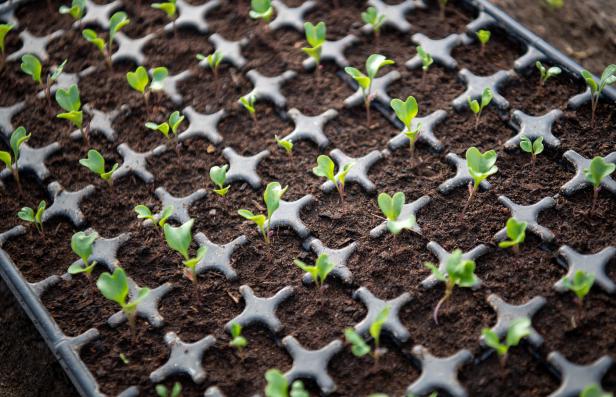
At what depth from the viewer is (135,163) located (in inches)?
64.6

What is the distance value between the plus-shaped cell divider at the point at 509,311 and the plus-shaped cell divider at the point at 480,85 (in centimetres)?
50

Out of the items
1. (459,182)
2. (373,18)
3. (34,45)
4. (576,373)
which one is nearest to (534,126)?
(459,182)

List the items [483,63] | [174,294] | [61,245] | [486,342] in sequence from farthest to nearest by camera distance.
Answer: [483,63] → [61,245] → [174,294] → [486,342]

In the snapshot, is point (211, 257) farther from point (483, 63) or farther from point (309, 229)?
point (483, 63)

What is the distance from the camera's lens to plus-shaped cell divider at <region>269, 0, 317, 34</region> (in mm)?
1904

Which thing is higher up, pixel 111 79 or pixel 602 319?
pixel 111 79

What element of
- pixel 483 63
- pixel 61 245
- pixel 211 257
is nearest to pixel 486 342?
pixel 211 257

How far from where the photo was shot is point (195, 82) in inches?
71.3

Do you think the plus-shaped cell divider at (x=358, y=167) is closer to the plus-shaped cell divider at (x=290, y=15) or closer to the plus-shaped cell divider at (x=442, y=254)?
the plus-shaped cell divider at (x=442, y=254)

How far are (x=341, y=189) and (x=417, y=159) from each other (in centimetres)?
19

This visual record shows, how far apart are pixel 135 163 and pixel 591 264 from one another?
0.96 metres

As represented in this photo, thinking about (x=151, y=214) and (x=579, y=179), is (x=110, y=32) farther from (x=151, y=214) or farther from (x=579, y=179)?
(x=579, y=179)

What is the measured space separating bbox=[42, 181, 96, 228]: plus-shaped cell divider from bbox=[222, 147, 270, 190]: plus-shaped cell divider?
0.30 metres

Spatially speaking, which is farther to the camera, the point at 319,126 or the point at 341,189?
the point at 319,126
